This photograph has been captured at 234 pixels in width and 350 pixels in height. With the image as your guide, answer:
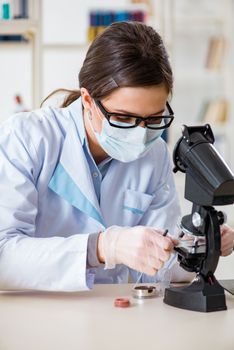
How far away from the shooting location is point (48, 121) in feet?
5.87

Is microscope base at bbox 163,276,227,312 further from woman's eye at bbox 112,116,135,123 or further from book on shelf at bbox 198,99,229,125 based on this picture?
book on shelf at bbox 198,99,229,125

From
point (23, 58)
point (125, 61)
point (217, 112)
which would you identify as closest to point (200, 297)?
point (125, 61)

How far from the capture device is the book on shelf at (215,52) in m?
5.26

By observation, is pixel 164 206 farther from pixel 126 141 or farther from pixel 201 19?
pixel 201 19

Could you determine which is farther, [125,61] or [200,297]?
[125,61]

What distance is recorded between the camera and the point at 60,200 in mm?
1758

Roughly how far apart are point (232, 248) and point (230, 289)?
0.32 ft

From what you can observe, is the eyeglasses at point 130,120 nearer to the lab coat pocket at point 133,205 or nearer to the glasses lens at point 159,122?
the glasses lens at point 159,122

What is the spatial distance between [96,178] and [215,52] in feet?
12.1

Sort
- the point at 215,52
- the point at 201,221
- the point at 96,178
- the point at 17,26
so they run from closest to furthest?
the point at 201,221 < the point at 96,178 < the point at 17,26 < the point at 215,52

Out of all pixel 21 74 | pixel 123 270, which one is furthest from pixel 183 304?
pixel 21 74

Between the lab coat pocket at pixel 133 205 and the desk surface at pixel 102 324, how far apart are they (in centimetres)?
30

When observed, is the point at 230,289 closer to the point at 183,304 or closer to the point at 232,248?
the point at 232,248

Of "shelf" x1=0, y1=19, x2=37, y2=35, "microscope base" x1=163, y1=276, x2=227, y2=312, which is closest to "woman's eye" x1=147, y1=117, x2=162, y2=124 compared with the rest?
"microscope base" x1=163, y1=276, x2=227, y2=312
